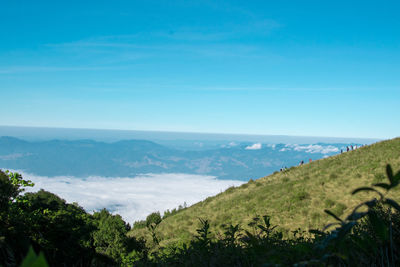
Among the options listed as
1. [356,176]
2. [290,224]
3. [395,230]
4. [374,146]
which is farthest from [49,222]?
[374,146]

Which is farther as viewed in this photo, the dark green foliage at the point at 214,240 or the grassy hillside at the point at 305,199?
the grassy hillside at the point at 305,199

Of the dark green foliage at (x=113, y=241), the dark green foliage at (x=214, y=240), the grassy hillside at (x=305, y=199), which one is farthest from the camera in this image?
the dark green foliage at (x=113, y=241)

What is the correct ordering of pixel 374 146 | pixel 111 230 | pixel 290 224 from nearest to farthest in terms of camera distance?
1. pixel 290 224
2. pixel 111 230
3. pixel 374 146

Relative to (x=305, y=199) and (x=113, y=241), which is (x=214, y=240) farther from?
(x=113, y=241)

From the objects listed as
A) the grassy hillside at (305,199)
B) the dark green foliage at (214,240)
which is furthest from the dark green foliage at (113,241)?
the grassy hillside at (305,199)

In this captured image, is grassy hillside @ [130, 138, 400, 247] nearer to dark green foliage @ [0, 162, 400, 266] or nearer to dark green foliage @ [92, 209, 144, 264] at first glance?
dark green foliage @ [0, 162, 400, 266]

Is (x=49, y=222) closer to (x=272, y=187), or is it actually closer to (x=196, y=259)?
(x=196, y=259)

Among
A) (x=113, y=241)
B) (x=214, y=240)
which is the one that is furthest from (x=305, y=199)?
(x=214, y=240)

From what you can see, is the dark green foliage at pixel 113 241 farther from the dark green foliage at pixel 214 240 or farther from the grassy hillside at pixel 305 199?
the grassy hillside at pixel 305 199

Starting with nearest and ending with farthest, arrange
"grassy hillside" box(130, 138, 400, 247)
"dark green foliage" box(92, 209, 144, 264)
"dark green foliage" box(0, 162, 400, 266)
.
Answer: "dark green foliage" box(0, 162, 400, 266) → "grassy hillside" box(130, 138, 400, 247) → "dark green foliage" box(92, 209, 144, 264)

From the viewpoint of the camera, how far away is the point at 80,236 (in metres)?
26.3

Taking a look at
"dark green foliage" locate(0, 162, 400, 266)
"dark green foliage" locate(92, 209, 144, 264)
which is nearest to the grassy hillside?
"dark green foliage" locate(0, 162, 400, 266)

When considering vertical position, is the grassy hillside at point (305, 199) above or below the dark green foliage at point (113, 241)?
above

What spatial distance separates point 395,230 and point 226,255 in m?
2.35
